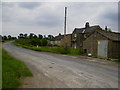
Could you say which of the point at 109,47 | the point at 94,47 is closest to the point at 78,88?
the point at 109,47

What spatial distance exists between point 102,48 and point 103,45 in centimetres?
50

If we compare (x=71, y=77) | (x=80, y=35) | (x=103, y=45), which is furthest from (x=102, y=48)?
(x=80, y=35)

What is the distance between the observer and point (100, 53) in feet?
68.7

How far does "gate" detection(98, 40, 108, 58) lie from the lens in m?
20.1

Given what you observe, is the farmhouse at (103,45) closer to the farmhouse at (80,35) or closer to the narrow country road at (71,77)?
the narrow country road at (71,77)

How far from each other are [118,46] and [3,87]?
17888mm

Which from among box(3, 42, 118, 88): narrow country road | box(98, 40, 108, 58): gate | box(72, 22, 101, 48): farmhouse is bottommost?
box(3, 42, 118, 88): narrow country road

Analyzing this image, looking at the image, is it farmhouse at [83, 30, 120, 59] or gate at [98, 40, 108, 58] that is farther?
gate at [98, 40, 108, 58]

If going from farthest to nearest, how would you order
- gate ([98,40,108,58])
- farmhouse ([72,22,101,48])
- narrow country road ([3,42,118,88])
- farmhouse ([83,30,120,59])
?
1. farmhouse ([72,22,101,48])
2. gate ([98,40,108,58])
3. farmhouse ([83,30,120,59])
4. narrow country road ([3,42,118,88])

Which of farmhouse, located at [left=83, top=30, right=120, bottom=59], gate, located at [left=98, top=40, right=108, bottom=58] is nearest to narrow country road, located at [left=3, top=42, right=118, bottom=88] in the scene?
farmhouse, located at [left=83, top=30, right=120, bottom=59]

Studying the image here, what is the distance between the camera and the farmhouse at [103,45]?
1939 cm

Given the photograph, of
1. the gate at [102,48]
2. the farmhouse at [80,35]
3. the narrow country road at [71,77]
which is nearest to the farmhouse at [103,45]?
the gate at [102,48]

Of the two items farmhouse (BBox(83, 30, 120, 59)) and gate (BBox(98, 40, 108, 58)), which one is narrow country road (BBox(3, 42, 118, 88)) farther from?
gate (BBox(98, 40, 108, 58))

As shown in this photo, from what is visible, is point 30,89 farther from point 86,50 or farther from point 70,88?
point 86,50
